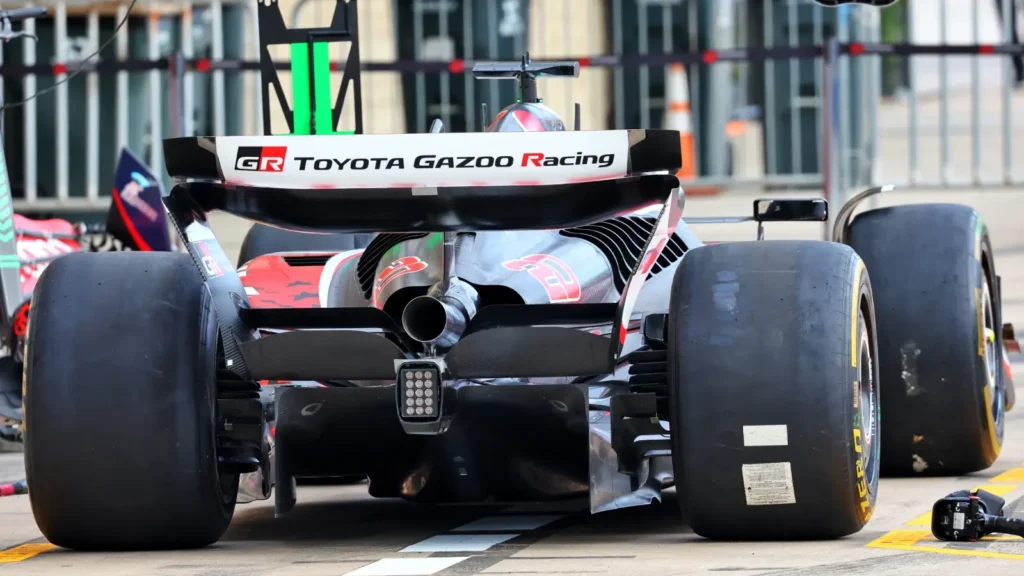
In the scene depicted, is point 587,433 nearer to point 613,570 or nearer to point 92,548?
point 613,570

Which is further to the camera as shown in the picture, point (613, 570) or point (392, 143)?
point (392, 143)

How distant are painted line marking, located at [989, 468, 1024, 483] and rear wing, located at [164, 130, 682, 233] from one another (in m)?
2.54

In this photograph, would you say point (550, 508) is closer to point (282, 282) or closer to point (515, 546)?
point (515, 546)

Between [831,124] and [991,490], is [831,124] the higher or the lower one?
the higher one

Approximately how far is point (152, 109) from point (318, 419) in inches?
433

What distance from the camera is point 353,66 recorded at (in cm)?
1280

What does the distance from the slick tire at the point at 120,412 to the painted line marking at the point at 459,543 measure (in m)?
0.67

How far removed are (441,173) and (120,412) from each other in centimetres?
122

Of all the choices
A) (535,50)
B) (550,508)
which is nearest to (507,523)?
(550,508)

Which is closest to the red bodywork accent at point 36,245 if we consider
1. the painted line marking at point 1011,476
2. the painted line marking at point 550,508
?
the painted line marking at point 550,508

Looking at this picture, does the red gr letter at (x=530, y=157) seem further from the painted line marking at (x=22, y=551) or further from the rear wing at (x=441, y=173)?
the painted line marking at (x=22, y=551)

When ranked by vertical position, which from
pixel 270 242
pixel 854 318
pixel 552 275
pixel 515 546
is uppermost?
pixel 270 242

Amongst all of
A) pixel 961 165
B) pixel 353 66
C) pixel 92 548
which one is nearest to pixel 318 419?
pixel 92 548

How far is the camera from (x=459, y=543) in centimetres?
662
